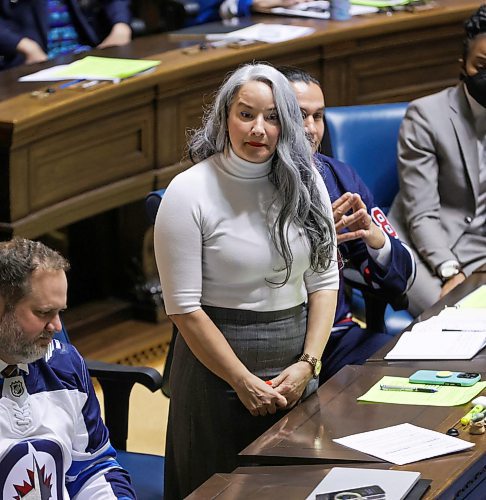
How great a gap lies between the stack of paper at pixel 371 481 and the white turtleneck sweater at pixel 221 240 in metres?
0.59

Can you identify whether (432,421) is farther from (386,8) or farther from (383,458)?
(386,8)

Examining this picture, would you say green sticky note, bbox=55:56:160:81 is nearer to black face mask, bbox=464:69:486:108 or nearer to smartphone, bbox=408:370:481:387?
black face mask, bbox=464:69:486:108

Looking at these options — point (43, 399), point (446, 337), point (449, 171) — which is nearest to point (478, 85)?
point (449, 171)

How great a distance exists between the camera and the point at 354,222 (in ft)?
10.6

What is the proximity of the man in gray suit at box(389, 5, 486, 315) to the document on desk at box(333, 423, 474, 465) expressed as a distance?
1.49 metres

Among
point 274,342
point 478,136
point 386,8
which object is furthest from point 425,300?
point 386,8

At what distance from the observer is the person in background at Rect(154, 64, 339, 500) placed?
2.76 meters

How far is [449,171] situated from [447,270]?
1.17 feet

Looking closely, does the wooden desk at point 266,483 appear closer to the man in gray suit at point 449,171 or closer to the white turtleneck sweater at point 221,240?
the white turtleneck sweater at point 221,240

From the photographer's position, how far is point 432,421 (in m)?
2.60

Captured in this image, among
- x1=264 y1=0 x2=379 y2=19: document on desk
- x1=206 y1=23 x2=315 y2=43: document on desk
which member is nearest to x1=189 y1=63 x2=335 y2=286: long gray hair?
x1=206 y1=23 x2=315 y2=43: document on desk

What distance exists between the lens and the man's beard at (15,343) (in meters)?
2.20

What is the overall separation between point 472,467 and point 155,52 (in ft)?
9.69

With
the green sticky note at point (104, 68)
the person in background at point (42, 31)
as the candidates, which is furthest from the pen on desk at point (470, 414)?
the person in background at point (42, 31)
